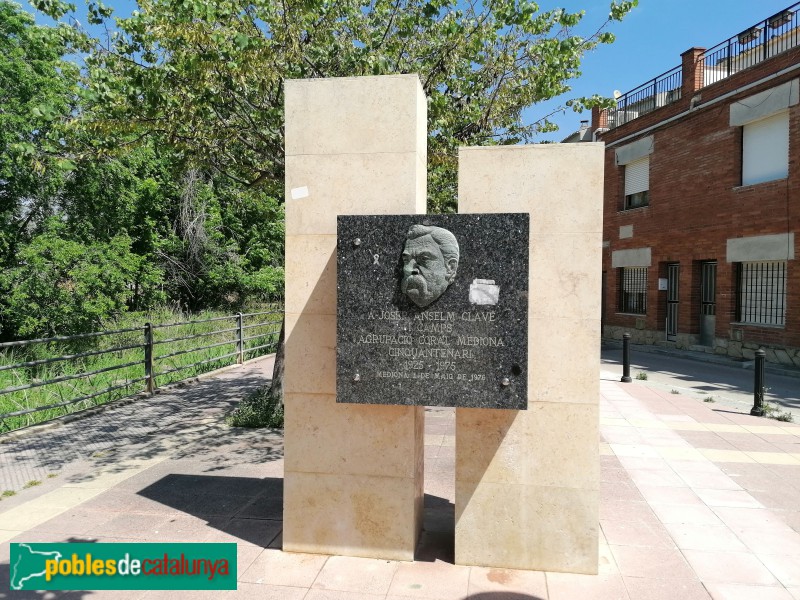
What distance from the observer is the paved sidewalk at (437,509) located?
380 centimetres

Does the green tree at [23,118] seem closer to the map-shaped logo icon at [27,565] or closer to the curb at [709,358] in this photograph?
the map-shaped logo icon at [27,565]

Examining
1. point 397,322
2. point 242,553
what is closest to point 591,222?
point 397,322

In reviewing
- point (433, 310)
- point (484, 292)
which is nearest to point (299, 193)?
point (433, 310)

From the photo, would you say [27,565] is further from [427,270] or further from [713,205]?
[713,205]

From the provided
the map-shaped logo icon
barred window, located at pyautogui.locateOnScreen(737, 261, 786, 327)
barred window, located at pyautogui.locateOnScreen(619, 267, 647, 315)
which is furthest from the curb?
the map-shaped logo icon

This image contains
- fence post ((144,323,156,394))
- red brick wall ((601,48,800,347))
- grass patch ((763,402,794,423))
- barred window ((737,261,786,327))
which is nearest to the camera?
grass patch ((763,402,794,423))

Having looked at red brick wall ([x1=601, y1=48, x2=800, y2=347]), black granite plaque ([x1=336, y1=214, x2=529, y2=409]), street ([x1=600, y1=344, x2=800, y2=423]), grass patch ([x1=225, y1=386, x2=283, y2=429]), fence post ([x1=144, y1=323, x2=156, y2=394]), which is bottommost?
street ([x1=600, y1=344, x2=800, y2=423])

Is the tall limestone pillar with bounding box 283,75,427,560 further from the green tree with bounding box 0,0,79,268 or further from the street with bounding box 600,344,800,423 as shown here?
the green tree with bounding box 0,0,79,268

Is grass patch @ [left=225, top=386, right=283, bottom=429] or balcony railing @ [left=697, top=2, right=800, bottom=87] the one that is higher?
balcony railing @ [left=697, top=2, right=800, bottom=87]

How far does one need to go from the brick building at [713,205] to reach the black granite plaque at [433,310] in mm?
13934

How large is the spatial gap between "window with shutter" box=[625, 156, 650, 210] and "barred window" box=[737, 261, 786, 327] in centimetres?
507

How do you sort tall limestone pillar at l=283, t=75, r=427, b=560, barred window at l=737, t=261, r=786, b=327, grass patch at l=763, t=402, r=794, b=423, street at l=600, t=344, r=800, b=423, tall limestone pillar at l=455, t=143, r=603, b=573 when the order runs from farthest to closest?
barred window at l=737, t=261, r=786, b=327 < street at l=600, t=344, r=800, b=423 < grass patch at l=763, t=402, r=794, b=423 < tall limestone pillar at l=283, t=75, r=427, b=560 < tall limestone pillar at l=455, t=143, r=603, b=573

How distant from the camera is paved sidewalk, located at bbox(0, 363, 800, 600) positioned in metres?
3.80

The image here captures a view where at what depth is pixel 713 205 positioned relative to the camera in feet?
56.2
